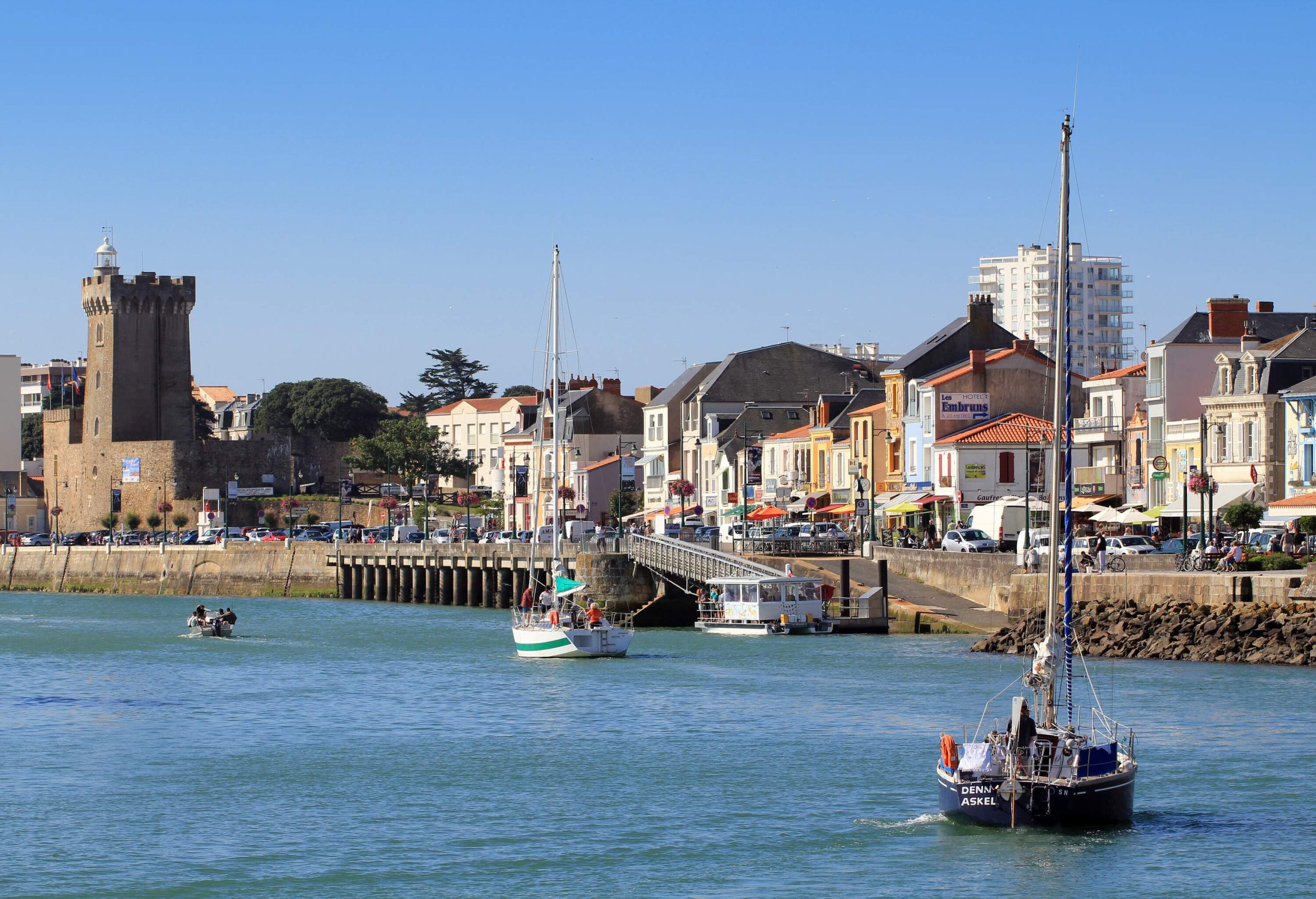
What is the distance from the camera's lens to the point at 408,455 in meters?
140

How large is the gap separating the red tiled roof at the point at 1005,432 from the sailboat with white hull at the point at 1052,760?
5164 centimetres

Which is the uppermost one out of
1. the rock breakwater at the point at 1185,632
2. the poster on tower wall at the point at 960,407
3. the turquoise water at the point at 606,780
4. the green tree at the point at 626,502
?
the poster on tower wall at the point at 960,407

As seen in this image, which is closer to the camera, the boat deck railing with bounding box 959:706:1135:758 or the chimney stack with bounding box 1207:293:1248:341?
the boat deck railing with bounding box 959:706:1135:758

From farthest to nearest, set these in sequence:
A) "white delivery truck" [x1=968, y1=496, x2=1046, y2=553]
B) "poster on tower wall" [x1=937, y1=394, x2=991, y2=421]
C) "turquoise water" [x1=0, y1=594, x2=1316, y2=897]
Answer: "poster on tower wall" [x1=937, y1=394, x2=991, y2=421]
"white delivery truck" [x1=968, y1=496, x2=1046, y2=553]
"turquoise water" [x1=0, y1=594, x2=1316, y2=897]

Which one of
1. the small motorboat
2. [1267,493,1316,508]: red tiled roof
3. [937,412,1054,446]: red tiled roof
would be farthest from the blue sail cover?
[937,412,1054,446]: red tiled roof

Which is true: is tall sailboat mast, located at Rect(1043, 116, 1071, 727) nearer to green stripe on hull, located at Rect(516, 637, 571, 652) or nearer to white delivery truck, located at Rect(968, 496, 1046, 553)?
green stripe on hull, located at Rect(516, 637, 571, 652)

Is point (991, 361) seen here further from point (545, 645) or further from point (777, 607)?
point (545, 645)

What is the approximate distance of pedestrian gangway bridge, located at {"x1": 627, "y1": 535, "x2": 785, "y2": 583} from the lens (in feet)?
213

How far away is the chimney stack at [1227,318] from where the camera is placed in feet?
244

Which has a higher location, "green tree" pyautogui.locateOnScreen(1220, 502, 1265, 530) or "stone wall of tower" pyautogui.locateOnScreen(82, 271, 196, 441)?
"stone wall of tower" pyautogui.locateOnScreen(82, 271, 196, 441)

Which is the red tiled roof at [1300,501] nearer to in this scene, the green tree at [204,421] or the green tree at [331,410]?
the green tree at [331,410]

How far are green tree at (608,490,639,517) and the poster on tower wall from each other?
35.5m

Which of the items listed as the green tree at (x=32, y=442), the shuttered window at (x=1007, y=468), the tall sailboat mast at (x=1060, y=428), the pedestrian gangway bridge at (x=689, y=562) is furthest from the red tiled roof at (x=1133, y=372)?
the green tree at (x=32, y=442)

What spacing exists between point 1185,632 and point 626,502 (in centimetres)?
6980
